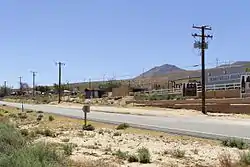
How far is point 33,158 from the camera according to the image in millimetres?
9656

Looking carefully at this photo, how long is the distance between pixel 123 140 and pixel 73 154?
5.55 m

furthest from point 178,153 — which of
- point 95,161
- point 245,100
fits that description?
point 245,100

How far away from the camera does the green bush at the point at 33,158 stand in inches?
343

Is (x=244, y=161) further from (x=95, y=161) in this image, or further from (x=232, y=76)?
(x=232, y=76)

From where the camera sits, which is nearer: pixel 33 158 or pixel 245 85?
pixel 33 158

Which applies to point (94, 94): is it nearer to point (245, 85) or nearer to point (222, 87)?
point (222, 87)

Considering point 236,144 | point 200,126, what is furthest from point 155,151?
point 200,126

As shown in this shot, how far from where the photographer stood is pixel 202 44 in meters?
54.4

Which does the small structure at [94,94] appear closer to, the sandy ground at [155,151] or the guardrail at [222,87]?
the guardrail at [222,87]

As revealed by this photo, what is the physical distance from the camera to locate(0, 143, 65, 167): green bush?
343 inches

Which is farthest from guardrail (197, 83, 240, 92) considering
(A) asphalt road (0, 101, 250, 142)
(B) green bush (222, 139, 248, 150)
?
(B) green bush (222, 139, 248, 150)

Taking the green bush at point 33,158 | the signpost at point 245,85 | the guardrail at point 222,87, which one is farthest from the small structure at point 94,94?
the green bush at point 33,158

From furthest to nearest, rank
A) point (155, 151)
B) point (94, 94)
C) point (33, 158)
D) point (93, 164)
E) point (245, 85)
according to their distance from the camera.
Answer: point (94, 94) < point (245, 85) < point (155, 151) < point (93, 164) < point (33, 158)

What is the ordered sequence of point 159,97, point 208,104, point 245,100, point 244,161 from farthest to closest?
point 159,97
point 208,104
point 245,100
point 244,161
